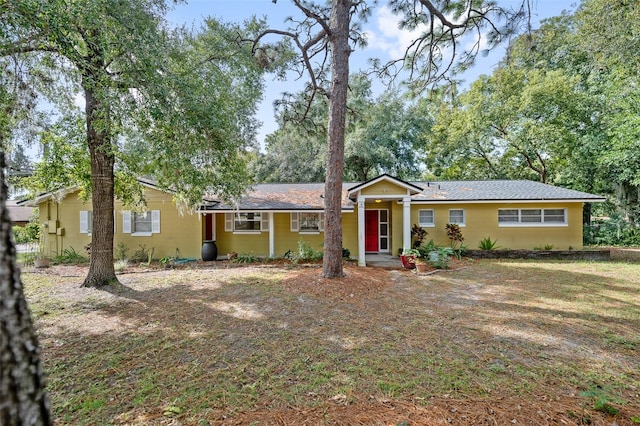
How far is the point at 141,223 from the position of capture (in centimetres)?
1306

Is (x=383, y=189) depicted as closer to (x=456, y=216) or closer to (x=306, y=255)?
(x=306, y=255)

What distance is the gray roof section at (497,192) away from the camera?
1267 centimetres

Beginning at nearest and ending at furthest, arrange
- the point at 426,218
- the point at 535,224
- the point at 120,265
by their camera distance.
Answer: the point at 120,265 < the point at 535,224 < the point at 426,218

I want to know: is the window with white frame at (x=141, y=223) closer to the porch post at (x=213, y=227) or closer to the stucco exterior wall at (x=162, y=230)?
the stucco exterior wall at (x=162, y=230)

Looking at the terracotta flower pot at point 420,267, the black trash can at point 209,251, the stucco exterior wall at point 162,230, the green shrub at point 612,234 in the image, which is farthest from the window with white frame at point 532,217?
the stucco exterior wall at point 162,230

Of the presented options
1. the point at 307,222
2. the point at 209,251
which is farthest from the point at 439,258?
the point at 209,251

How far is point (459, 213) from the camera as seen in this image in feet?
44.8

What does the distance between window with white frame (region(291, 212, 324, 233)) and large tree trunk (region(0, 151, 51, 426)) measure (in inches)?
482

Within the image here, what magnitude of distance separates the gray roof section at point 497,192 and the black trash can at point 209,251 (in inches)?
366

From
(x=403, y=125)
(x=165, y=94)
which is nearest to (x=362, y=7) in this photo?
(x=165, y=94)

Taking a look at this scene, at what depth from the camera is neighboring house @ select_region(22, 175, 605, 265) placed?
12.8 m

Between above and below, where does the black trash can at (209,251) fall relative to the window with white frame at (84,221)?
below

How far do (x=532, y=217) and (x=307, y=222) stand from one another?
33.9 ft

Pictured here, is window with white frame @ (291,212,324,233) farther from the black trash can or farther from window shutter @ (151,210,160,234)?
window shutter @ (151,210,160,234)
